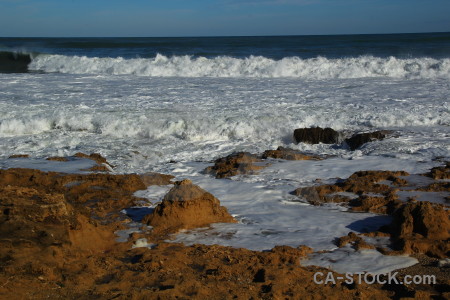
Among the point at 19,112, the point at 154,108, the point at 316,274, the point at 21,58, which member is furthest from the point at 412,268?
the point at 21,58

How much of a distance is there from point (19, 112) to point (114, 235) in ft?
24.1

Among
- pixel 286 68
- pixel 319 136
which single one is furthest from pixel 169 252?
pixel 286 68

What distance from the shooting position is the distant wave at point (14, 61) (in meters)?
27.2

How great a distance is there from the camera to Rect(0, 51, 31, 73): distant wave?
27156mm

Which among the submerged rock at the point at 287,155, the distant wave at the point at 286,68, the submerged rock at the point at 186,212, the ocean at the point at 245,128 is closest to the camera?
the submerged rock at the point at 186,212

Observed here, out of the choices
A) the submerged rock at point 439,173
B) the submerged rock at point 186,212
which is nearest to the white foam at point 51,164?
the submerged rock at point 186,212

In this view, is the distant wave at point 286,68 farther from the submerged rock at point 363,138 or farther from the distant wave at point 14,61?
the submerged rock at point 363,138

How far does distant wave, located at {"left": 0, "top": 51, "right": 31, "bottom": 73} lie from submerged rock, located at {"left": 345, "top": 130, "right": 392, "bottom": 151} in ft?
73.2

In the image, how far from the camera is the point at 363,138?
8.46m

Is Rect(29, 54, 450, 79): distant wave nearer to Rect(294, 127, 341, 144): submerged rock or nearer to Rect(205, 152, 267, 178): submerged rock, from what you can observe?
Rect(294, 127, 341, 144): submerged rock

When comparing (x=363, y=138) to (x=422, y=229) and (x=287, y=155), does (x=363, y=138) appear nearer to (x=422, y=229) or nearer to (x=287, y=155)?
(x=287, y=155)

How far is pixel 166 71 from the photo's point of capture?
810 inches

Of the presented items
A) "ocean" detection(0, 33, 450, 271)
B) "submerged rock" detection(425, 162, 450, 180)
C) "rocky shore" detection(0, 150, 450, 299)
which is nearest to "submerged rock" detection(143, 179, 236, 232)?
"rocky shore" detection(0, 150, 450, 299)

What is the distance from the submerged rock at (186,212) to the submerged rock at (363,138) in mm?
4102
